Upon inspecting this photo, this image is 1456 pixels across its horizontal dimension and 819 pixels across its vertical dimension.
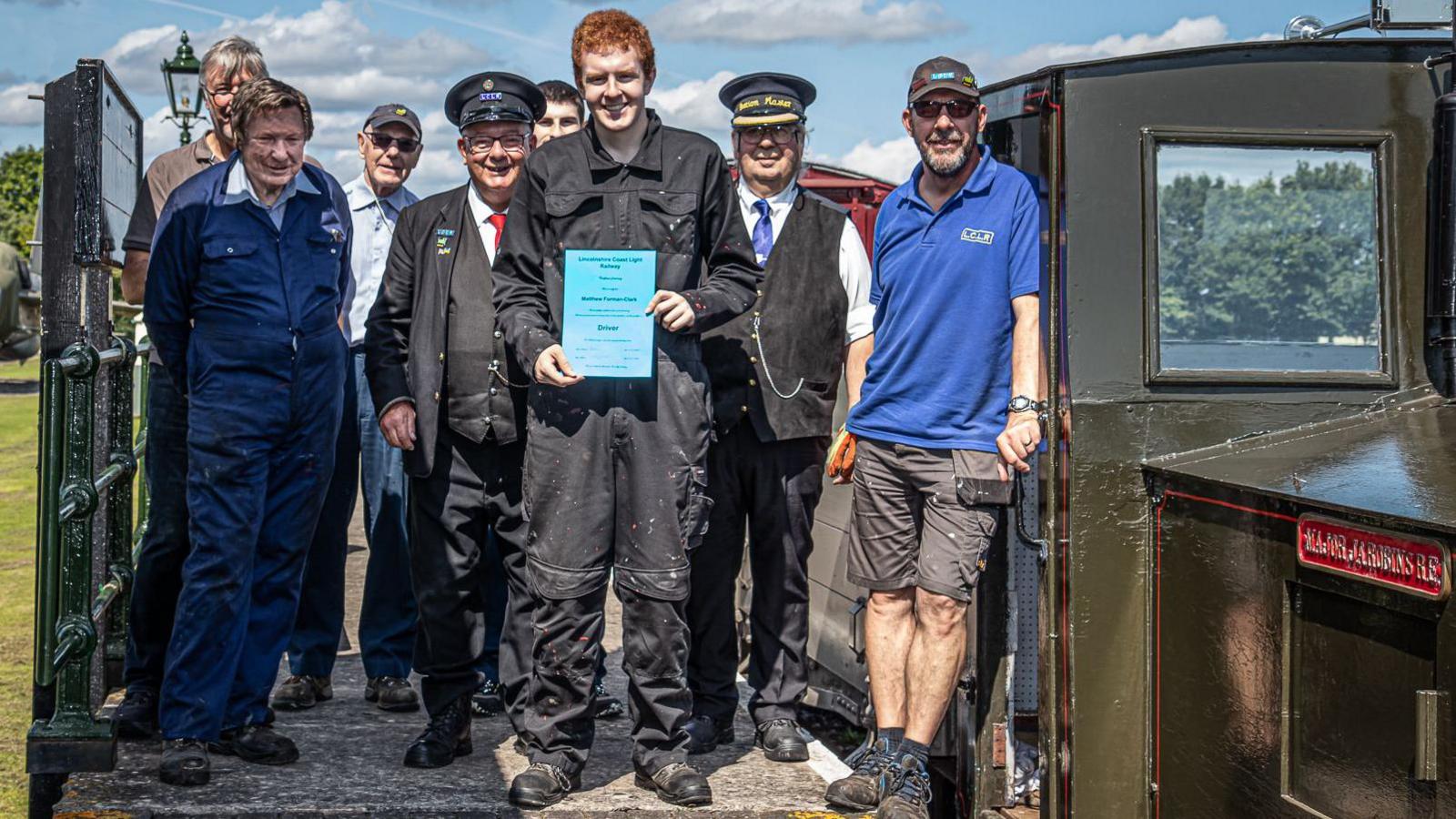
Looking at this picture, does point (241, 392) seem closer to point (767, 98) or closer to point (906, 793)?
point (767, 98)

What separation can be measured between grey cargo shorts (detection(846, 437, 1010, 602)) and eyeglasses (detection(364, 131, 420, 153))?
2.67 meters

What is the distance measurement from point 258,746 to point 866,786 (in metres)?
1.82

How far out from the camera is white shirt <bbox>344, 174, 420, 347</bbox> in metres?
5.90

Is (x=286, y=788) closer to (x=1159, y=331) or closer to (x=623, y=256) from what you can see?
(x=623, y=256)

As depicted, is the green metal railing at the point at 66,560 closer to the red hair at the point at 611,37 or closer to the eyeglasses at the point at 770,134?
the red hair at the point at 611,37

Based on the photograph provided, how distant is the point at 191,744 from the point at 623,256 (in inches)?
73.8

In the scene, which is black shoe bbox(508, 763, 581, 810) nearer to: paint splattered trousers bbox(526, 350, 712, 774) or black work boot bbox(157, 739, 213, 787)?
paint splattered trousers bbox(526, 350, 712, 774)

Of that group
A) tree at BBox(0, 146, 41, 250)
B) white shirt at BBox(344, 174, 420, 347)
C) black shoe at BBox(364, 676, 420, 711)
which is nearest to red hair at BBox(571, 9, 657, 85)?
white shirt at BBox(344, 174, 420, 347)

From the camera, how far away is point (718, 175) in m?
4.30

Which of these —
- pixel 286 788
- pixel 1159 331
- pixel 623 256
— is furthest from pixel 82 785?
pixel 1159 331

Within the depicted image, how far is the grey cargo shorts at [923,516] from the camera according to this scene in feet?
13.6

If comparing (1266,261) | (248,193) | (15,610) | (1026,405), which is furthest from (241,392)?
(15,610)

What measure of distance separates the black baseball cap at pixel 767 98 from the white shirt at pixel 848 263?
0.23 m

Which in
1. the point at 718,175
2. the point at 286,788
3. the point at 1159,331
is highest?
the point at 718,175
